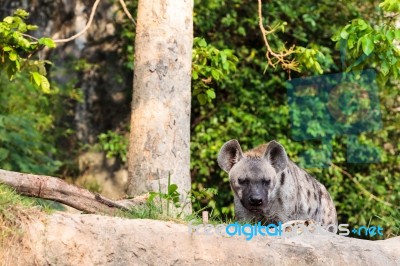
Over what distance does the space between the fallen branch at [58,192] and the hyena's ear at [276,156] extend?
62.9 inches

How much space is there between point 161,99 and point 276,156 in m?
1.06

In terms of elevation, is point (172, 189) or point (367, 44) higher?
point (367, 44)

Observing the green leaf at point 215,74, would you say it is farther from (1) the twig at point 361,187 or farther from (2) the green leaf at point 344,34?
(1) the twig at point 361,187

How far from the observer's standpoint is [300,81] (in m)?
11.0

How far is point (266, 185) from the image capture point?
6.54 m

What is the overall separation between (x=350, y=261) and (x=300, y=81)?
603cm

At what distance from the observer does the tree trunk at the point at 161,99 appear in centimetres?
643

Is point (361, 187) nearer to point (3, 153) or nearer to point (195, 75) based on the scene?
point (195, 75)

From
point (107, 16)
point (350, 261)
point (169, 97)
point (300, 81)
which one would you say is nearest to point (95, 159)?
point (107, 16)

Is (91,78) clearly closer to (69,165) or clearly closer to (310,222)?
(69,165)

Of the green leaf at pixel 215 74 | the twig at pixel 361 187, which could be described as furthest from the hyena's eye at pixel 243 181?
the twig at pixel 361 187

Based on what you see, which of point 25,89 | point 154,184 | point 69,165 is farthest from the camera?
point 69,165

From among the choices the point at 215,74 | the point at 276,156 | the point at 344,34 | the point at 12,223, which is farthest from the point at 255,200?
the point at 12,223

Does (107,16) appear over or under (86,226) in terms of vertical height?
over
